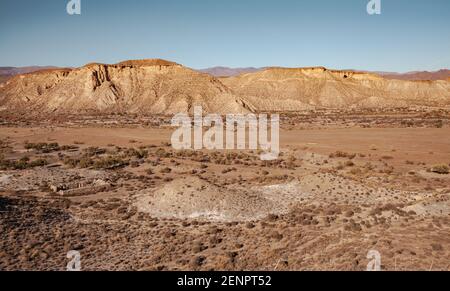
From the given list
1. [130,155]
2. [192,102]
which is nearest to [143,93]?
[192,102]

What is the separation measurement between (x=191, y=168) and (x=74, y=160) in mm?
7946

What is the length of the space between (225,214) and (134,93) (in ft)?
240

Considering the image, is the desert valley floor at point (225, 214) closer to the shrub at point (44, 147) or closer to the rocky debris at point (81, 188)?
the rocky debris at point (81, 188)

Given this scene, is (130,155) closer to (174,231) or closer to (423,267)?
(174,231)

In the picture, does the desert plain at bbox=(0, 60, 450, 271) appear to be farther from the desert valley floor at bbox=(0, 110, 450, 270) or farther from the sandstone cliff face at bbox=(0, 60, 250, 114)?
the sandstone cliff face at bbox=(0, 60, 250, 114)

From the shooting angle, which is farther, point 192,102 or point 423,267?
point 192,102

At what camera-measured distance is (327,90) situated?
100875mm

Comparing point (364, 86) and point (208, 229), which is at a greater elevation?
point (364, 86)

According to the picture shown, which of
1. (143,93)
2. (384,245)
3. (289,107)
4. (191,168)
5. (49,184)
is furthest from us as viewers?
(289,107)

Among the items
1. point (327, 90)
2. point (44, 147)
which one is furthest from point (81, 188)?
point (327, 90)

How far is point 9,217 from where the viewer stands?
1305 centimetres
